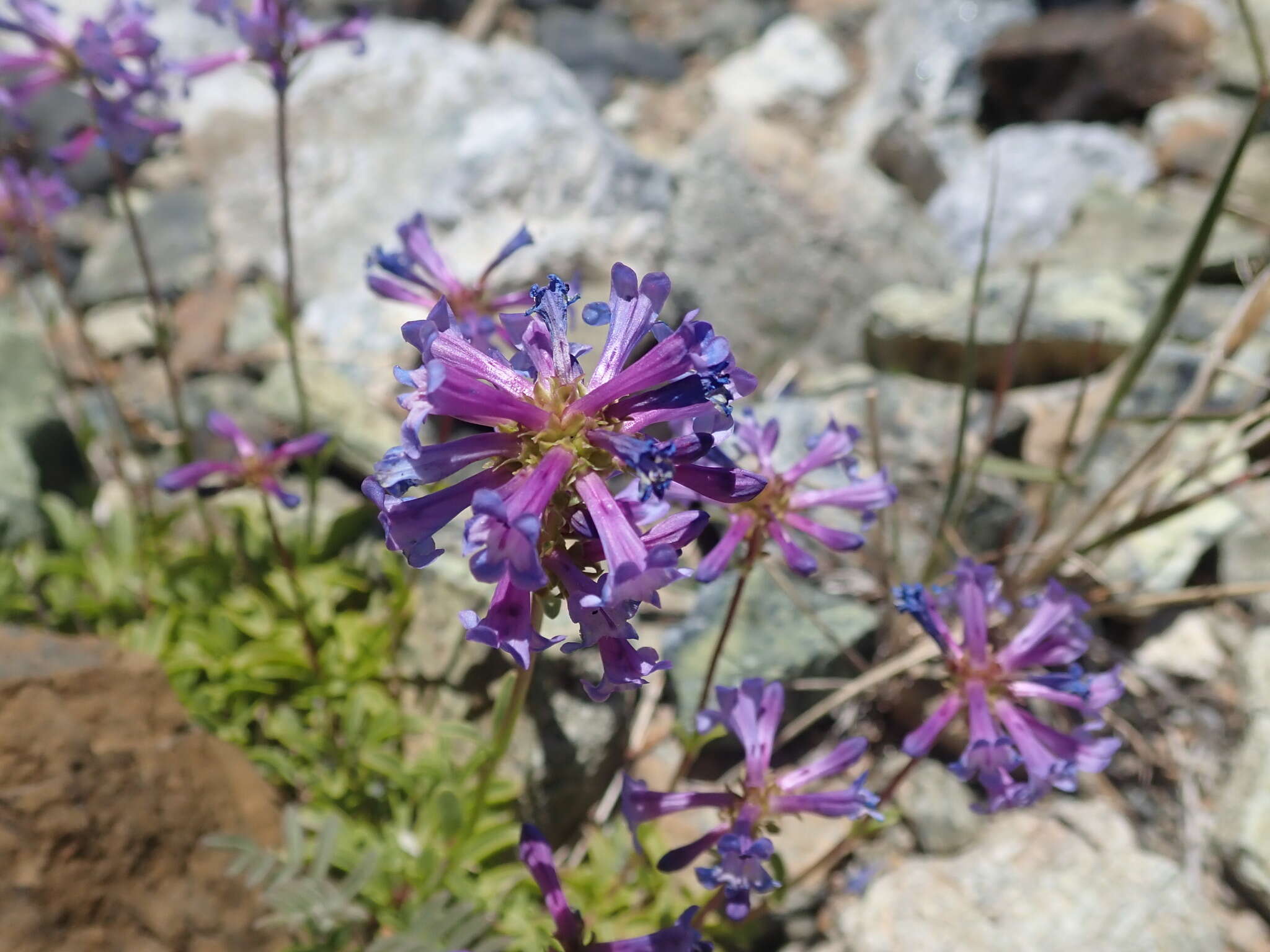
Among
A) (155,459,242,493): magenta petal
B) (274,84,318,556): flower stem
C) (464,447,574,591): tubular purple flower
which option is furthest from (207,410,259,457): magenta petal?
(464,447,574,591): tubular purple flower

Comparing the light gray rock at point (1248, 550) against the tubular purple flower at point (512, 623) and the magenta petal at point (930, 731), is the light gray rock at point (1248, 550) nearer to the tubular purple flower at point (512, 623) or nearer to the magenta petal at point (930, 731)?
the magenta petal at point (930, 731)

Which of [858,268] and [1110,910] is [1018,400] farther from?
[1110,910]

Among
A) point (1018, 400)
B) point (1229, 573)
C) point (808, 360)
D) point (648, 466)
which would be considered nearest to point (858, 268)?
point (808, 360)

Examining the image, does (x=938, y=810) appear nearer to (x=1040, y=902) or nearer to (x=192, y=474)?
(x=1040, y=902)

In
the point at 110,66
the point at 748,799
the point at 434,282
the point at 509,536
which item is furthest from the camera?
the point at 110,66

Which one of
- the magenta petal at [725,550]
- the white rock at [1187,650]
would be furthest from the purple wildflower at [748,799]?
the white rock at [1187,650]

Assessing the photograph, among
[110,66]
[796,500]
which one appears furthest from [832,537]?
[110,66]
